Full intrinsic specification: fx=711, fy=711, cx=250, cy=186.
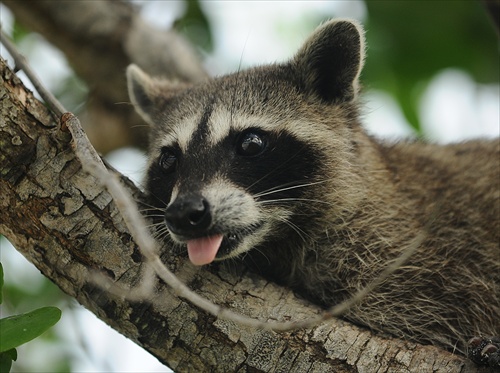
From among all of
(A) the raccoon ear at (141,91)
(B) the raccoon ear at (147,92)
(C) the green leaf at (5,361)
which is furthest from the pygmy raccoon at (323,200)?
(C) the green leaf at (5,361)

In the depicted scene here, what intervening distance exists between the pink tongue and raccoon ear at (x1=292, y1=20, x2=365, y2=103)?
1817mm

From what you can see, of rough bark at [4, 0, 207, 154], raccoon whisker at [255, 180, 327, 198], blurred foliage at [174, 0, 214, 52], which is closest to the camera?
raccoon whisker at [255, 180, 327, 198]

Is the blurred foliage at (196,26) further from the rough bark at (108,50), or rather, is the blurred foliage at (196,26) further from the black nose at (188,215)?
the black nose at (188,215)

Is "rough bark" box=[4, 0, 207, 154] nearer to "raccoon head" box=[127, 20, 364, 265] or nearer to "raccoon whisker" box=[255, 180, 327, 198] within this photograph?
"raccoon head" box=[127, 20, 364, 265]

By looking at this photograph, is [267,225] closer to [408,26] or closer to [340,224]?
[340,224]

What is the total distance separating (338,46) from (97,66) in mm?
3491

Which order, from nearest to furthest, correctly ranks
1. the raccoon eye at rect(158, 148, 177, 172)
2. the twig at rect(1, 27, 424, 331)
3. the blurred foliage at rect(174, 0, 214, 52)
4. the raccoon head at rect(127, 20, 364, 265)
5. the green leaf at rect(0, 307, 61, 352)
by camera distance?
the twig at rect(1, 27, 424, 331) → the green leaf at rect(0, 307, 61, 352) → the raccoon head at rect(127, 20, 364, 265) → the raccoon eye at rect(158, 148, 177, 172) → the blurred foliage at rect(174, 0, 214, 52)

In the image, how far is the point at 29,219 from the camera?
4527mm

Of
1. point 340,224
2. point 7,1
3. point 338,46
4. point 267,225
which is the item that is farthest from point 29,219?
point 7,1

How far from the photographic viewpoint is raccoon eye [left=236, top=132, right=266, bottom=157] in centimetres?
549

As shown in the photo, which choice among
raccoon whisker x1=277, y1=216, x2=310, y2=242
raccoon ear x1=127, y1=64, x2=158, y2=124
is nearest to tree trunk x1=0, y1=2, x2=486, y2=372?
raccoon whisker x1=277, y1=216, x2=310, y2=242

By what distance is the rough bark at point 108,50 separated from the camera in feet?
26.3

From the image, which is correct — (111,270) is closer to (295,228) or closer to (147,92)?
(295,228)

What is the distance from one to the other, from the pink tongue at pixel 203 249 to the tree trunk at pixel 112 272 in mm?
324
